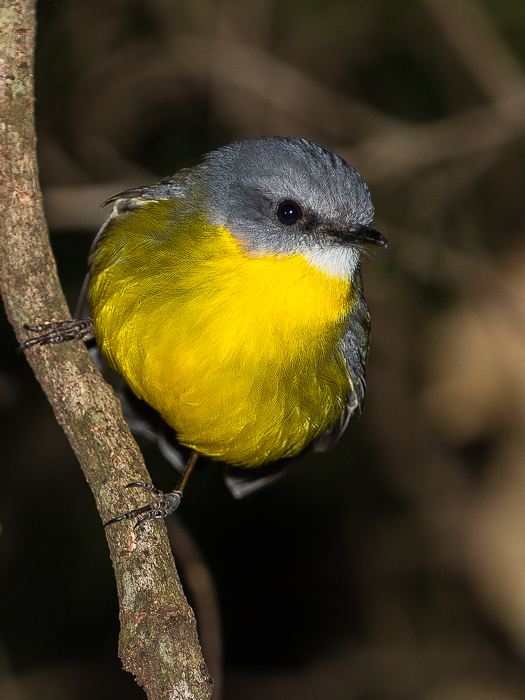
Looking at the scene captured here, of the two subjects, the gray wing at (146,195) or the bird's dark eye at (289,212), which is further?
the gray wing at (146,195)

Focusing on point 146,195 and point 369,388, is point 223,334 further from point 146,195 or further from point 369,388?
point 369,388

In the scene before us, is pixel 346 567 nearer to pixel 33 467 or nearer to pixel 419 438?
pixel 419 438

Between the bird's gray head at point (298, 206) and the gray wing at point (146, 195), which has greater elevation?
the gray wing at point (146, 195)

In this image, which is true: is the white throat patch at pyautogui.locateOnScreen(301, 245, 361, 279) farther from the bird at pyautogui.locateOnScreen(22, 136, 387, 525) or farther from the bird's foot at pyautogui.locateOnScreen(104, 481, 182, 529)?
the bird's foot at pyautogui.locateOnScreen(104, 481, 182, 529)

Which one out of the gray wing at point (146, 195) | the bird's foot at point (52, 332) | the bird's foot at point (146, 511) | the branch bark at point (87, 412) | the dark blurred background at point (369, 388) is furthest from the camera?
the dark blurred background at point (369, 388)

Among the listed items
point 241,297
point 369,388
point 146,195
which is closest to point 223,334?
point 241,297

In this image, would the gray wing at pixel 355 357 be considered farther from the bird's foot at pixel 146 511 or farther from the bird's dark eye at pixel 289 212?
the bird's foot at pixel 146 511

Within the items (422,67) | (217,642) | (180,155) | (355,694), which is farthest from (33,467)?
(422,67)

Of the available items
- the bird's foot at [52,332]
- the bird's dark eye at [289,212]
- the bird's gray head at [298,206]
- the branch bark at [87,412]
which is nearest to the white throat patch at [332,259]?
the bird's gray head at [298,206]
